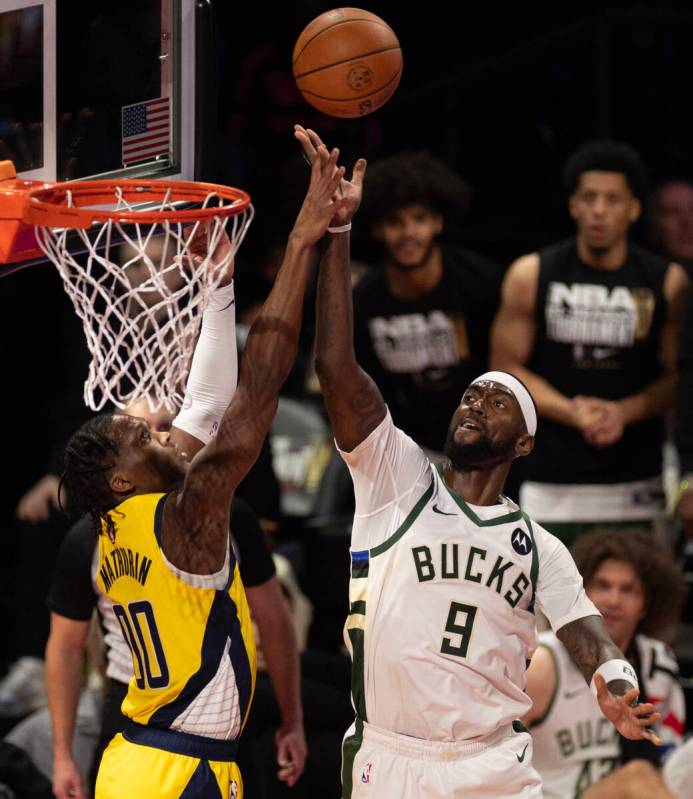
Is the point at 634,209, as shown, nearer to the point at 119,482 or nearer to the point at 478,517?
the point at 478,517

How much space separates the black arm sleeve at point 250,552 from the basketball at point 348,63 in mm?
1486

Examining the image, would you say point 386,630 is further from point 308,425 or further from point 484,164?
point 484,164

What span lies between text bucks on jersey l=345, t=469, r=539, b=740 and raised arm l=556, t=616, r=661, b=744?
Answer: 0.52 ft

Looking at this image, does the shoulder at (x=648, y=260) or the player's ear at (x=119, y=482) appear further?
the shoulder at (x=648, y=260)

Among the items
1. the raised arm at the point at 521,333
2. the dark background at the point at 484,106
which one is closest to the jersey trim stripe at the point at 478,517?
the raised arm at the point at 521,333

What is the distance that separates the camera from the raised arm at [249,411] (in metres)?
4.09

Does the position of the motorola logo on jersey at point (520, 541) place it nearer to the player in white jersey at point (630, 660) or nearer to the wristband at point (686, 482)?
the player in white jersey at point (630, 660)

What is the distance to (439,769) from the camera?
4238 mm

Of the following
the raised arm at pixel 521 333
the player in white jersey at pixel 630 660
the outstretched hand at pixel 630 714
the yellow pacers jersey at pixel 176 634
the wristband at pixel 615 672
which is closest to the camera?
the outstretched hand at pixel 630 714

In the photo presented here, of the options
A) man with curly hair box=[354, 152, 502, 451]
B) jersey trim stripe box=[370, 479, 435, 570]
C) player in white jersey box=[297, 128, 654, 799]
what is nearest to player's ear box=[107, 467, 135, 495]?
player in white jersey box=[297, 128, 654, 799]

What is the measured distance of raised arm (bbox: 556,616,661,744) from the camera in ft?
13.2

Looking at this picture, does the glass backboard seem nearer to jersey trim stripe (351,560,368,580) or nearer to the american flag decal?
the american flag decal

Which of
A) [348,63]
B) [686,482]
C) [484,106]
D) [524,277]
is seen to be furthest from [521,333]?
[484,106]

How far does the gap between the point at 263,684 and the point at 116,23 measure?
8.56 ft
